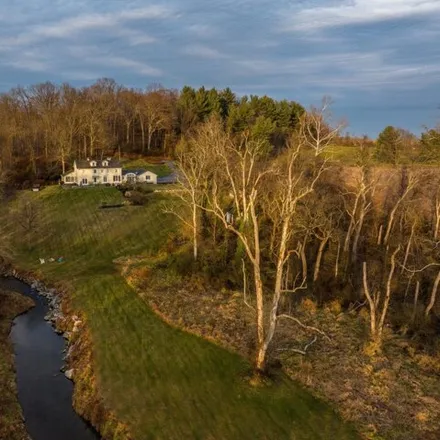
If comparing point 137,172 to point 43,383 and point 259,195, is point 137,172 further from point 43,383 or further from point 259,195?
point 43,383

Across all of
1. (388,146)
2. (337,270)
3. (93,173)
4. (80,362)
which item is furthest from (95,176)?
(80,362)

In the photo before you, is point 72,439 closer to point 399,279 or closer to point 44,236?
point 399,279

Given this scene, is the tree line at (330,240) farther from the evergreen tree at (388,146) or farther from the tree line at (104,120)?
the tree line at (104,120)

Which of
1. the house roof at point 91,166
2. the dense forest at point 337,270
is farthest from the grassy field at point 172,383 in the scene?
the house roof at point 91,166

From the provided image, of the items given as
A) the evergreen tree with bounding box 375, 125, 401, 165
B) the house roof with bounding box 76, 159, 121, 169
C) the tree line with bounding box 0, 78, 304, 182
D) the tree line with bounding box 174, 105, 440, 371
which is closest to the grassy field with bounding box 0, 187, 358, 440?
the tree line with bounding box 174, 105, 440, 371

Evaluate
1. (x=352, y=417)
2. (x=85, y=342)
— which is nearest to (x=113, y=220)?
(x=85, y=342)

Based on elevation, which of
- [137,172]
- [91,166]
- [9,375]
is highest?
[91,166]

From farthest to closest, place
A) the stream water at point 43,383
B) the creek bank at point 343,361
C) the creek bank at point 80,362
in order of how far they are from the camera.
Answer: the stream water at point 43,383 → the creek bank at point 80,362 → the creek bank at point 343,361
